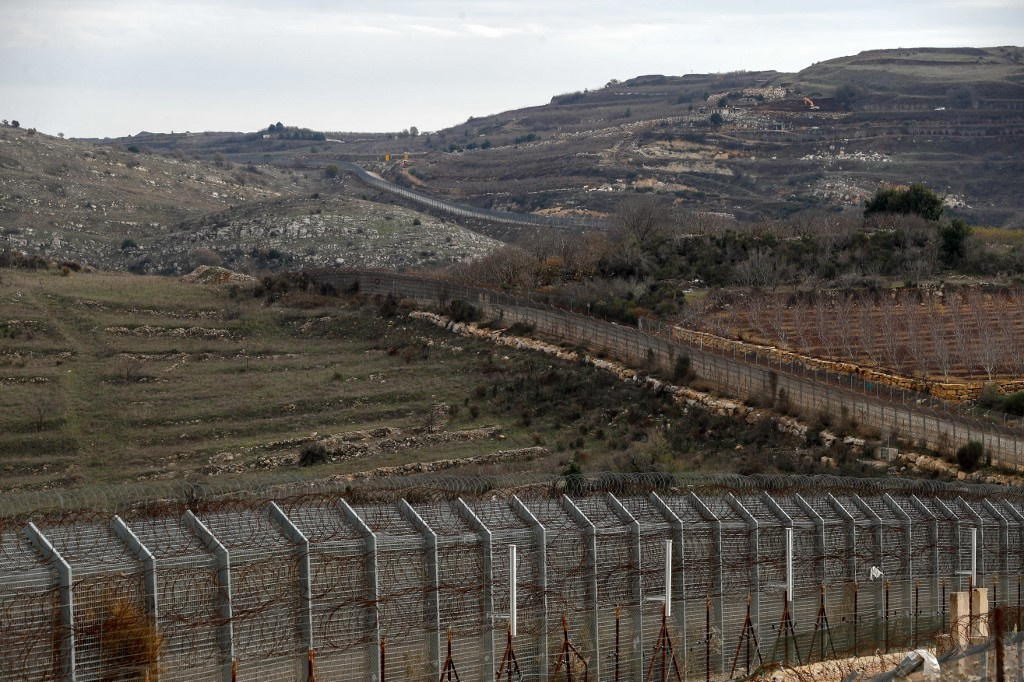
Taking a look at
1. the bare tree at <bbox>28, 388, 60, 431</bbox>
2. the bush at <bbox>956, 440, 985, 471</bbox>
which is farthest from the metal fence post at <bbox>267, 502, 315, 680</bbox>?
the bare tree at <bbox>28, 388, 60, 431</bbox>

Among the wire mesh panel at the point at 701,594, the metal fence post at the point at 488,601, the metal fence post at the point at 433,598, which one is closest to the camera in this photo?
the metal fence post at the point at 433,598

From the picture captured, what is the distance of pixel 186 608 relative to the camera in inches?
538

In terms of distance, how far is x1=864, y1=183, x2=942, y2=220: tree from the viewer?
78.9 meters

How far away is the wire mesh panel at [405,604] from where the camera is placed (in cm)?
1500

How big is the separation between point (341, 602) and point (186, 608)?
173 cm

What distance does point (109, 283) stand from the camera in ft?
220

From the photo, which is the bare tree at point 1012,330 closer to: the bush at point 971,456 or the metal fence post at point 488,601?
the bush at point 971,456

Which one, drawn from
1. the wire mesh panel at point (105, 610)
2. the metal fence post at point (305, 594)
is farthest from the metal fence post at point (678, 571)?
the wire mesh panel at point (105, 610)

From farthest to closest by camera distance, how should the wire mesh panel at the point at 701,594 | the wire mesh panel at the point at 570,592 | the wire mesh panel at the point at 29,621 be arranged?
the wire mesh panel at the point at 701,594
the wire mesh panel at the point at 570,592
the wire mesh panel at the point at 29,621

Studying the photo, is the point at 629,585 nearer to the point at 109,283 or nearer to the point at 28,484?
the point at 28,484

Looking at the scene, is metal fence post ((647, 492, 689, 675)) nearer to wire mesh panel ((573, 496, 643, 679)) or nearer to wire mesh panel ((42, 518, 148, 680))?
wire mesh panel ((573, 496, 643, 679))

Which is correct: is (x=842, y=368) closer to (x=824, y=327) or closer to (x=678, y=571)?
(x=824, y=327)

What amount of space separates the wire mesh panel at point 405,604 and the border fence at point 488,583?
0.08ft

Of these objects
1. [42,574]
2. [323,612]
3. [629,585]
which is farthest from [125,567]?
[629,585]
